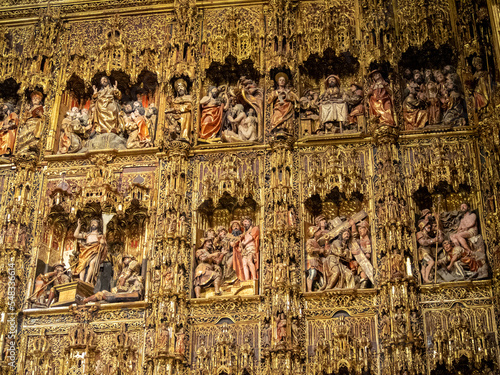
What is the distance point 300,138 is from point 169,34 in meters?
4.02

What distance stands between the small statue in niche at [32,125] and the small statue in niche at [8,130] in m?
0.29

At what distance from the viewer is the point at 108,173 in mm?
17719

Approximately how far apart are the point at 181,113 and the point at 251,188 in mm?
2371

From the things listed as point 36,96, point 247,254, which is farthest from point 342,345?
point 36,96

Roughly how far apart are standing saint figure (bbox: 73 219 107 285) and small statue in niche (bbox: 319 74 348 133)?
4864mm

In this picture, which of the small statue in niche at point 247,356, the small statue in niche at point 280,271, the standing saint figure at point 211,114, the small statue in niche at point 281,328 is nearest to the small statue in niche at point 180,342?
the small statue in niche at point 247,356

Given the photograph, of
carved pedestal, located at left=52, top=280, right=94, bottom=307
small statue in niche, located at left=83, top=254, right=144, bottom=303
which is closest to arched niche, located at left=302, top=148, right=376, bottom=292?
small statue in niche, located at left=83, top=254, right=144, bottom=303

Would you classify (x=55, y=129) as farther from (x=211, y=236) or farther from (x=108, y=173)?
(x=211, y=236)

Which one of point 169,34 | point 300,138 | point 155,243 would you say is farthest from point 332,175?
point 169,34

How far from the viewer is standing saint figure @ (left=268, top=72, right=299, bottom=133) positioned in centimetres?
1767

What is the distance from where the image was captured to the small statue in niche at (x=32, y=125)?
1828 cm

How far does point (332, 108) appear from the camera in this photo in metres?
18.1

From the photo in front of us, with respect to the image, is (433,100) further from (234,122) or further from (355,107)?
(234,122)

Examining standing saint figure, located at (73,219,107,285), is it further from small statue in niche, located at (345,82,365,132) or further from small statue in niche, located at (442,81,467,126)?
small statue in niche, located at (442,81,467,126)
